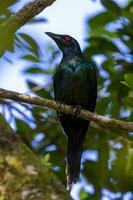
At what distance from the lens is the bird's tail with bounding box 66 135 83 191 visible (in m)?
5.95

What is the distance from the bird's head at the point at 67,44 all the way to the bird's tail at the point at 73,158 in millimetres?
1051

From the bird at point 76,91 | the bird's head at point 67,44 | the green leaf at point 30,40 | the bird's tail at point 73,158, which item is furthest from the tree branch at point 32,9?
the bird's head at point 67,44

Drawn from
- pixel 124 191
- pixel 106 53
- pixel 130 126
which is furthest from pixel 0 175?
pixel 106 53

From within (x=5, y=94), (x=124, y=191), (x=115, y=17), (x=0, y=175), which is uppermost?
(x=0, y=175)

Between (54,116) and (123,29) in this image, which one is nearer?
(123,29)

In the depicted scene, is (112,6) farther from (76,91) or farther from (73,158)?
(73,158)

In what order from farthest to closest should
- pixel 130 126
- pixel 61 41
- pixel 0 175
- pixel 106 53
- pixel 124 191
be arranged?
pixel 61 41 < pixel 106 53 < pixel 124 191 < pixel 130 126 < pixel 0 175

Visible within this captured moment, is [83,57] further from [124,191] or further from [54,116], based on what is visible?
[124,191]

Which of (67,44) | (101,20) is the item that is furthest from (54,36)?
(101,20)

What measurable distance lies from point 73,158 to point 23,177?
3.57 metres

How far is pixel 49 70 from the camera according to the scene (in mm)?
7566

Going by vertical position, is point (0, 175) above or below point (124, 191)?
above

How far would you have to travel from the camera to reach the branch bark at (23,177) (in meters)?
2.63

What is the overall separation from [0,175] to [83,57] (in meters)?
4.15
